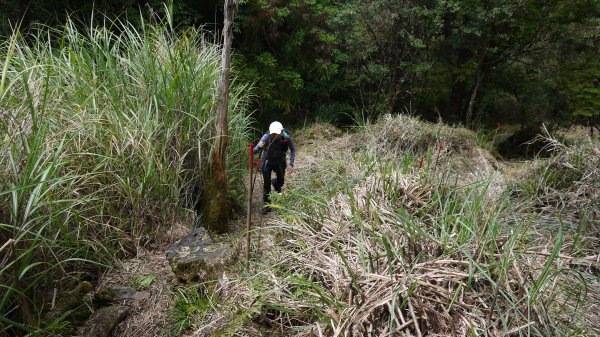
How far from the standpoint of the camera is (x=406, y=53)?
1021 centimetres

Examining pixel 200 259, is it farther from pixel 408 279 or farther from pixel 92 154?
pixel 408 279

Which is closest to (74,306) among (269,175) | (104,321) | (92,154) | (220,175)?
(104,321)

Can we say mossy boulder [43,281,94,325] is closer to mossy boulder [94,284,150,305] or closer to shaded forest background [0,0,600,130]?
mossy boulder [94,284,150,305]

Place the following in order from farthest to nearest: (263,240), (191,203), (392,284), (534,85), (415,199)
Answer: (534,85) → (191,203) → (263,240) → (415,199) → (392,284)

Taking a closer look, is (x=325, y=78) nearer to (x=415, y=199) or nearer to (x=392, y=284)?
(x=415, y=199)

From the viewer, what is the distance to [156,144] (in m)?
3.56

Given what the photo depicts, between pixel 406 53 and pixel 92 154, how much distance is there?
902 cm

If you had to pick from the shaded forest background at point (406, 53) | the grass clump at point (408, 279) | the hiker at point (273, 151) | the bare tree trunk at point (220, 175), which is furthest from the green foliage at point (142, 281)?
the shaded forest background at point (406, 53)

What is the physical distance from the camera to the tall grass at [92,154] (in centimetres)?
224

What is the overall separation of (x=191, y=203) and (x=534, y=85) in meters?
11.3

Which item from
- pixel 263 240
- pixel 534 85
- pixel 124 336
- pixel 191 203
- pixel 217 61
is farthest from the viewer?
pixel 534 85

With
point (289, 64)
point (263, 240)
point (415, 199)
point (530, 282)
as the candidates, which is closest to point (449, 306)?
point (530, 282)

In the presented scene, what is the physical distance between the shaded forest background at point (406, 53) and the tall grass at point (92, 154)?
478 centimetres

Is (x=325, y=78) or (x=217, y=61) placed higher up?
(x=217, y=61)
